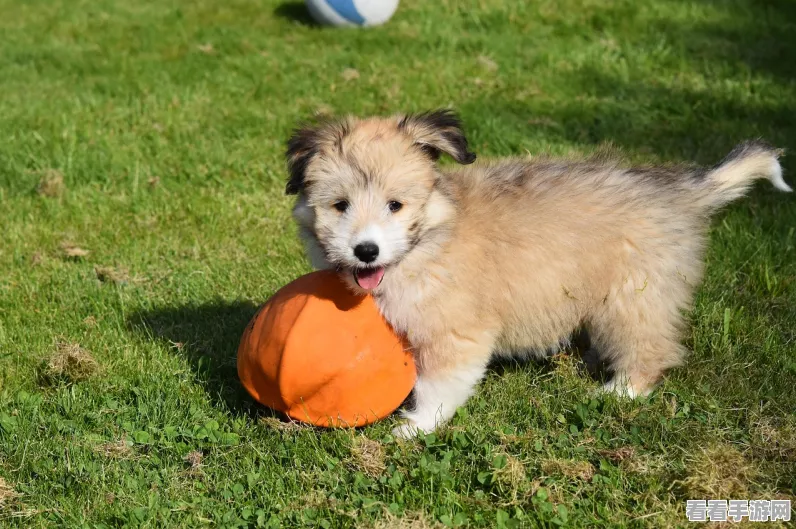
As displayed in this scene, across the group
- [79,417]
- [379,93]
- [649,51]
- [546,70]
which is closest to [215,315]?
[79,417]

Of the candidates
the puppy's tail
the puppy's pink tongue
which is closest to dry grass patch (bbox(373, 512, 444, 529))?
the puppy's pink tongue

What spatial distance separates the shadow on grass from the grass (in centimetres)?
2

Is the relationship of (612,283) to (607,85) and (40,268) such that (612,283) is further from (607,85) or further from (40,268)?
(607,85)

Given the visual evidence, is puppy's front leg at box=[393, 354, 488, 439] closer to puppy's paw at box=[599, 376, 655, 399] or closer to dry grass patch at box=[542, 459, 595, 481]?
dry grass patch at box=[542, 459, 595, 481]

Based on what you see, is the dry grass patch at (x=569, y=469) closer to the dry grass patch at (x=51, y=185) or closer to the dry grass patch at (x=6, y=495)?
the dry grass patch at (x=6, y=495)

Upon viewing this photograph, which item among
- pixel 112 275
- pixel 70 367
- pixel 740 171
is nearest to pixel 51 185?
pixel 112 275

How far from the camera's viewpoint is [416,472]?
3.47 m

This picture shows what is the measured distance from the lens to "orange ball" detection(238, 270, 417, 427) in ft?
11.9

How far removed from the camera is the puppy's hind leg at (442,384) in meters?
3.83

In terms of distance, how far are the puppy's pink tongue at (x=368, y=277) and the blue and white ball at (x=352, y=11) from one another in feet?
19.7

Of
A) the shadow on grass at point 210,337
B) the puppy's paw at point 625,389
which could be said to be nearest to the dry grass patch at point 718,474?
the puppy's paw at point 625,389

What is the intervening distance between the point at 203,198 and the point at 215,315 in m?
1.65

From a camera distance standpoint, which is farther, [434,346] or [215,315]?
[215,315]

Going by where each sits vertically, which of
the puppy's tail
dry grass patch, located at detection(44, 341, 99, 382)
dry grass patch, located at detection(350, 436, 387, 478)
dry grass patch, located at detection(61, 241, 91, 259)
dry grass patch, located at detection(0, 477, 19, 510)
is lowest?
dry grass patch, located at detection(61, 241, 91, 259)
